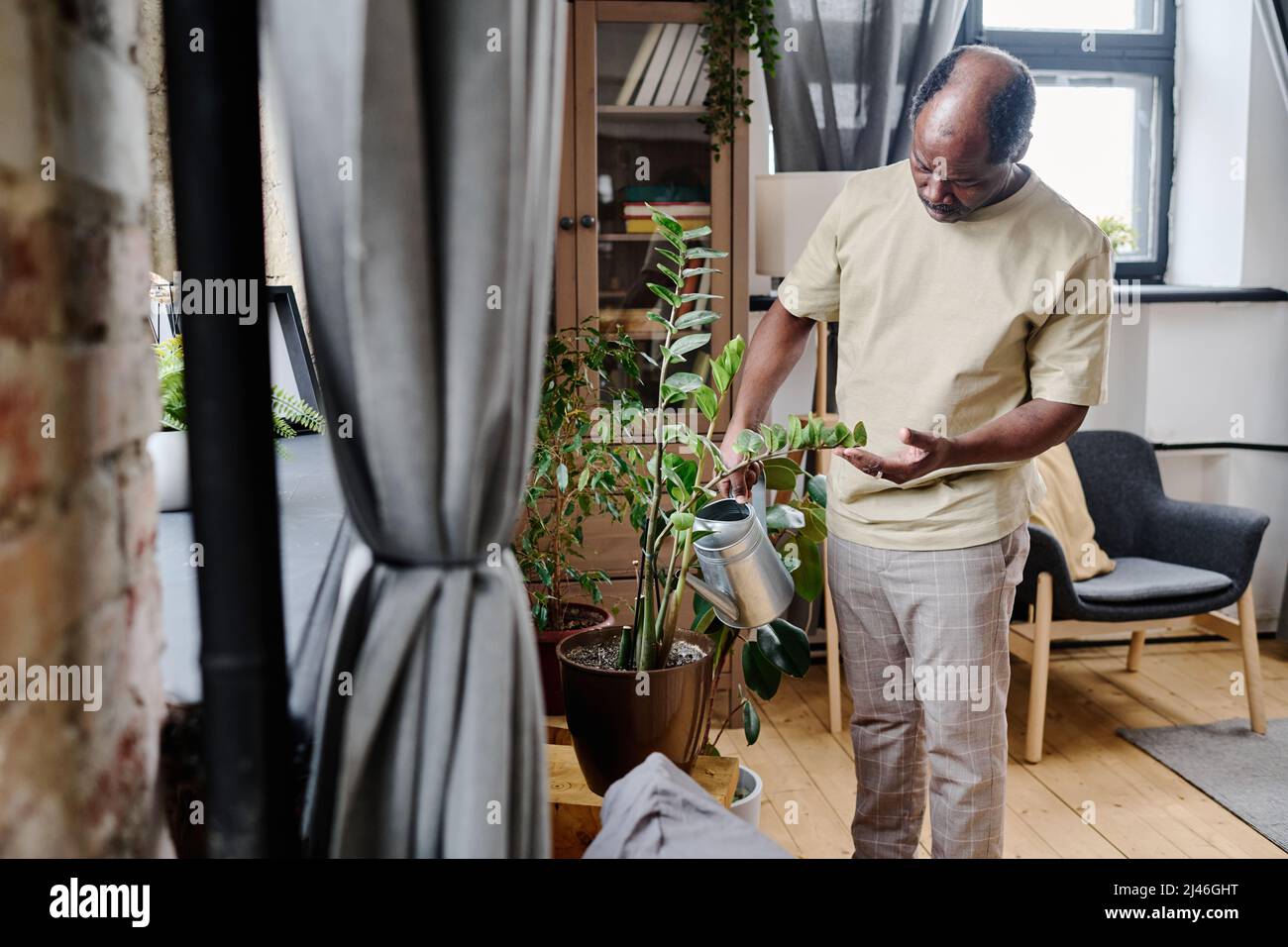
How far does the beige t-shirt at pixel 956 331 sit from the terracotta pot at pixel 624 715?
0.41 meters

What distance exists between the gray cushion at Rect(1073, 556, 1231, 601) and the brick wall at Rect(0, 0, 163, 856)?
238 centimetres

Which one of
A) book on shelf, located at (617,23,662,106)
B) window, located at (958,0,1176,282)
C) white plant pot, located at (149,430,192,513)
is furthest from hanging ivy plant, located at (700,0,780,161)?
white plant pot, located at (149,430,192,513)

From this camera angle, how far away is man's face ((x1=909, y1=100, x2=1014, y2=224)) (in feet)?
4.70

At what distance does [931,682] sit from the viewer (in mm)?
1595

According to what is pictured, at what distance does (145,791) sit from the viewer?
0.87 meters

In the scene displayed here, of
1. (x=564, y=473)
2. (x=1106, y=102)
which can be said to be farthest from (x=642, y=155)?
(x=1106, y=102)

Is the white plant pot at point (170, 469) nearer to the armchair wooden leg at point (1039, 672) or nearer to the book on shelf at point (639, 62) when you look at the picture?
the book on shelf at point (639, 62)

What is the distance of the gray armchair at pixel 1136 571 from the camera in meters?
2.67

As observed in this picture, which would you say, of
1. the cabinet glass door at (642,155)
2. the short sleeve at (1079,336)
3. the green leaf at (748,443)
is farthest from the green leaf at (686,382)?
the cabinet glass door at (642,155)

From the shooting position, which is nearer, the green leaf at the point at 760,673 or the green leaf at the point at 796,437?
the green leaf at the point at 796,437

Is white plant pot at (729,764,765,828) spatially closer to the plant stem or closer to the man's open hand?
the plant stem

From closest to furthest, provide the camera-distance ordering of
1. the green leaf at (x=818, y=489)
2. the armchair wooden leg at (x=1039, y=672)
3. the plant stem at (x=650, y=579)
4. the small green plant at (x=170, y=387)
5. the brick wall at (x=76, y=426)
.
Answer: the brick wall at (x=76, y=426) → the small green plant at (x=170, y=387) → the plant stem at (x=650, y=579) → the green leaf at (x=818, y=489) → the armchair wooden leg at (x=1039, y=672)
